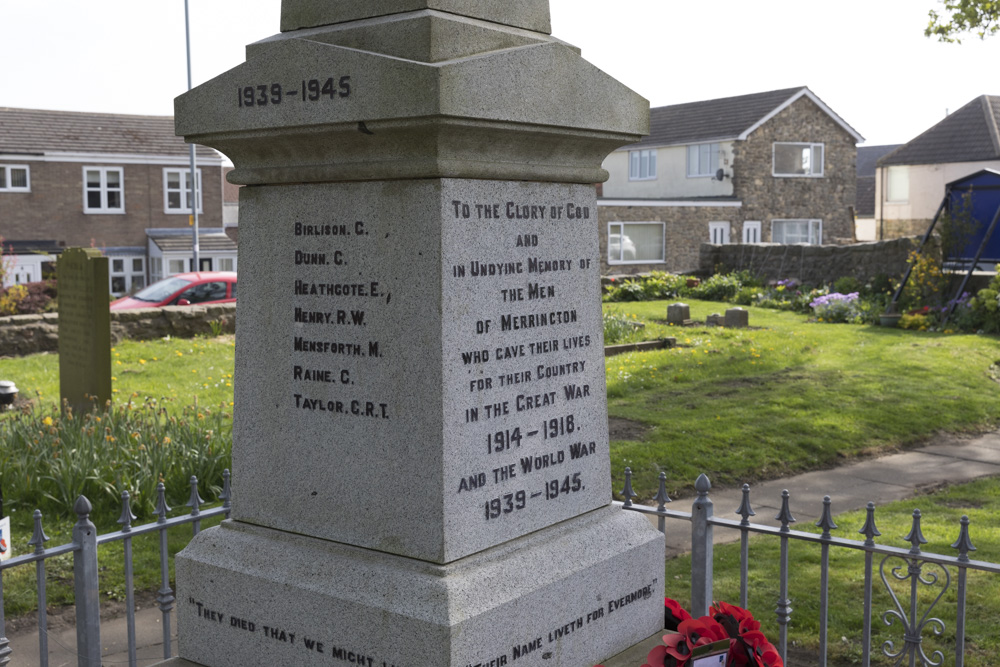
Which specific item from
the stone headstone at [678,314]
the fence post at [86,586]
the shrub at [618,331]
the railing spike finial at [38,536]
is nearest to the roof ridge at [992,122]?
the stone headstone at [678,314]

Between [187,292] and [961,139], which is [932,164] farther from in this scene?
[187,292]

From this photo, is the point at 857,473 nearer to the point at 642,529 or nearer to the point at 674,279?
the point at 642,529

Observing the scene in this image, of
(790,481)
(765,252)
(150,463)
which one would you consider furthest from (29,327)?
(765,252)

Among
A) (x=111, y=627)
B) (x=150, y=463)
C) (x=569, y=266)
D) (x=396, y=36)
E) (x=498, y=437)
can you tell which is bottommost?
(x=111, y=627)

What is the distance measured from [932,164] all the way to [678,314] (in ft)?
89.2

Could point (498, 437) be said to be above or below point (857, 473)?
above

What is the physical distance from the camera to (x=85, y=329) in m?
9.30

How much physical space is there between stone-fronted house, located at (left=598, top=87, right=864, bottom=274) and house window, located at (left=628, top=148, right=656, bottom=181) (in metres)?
0.04

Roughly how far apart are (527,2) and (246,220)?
1.23m

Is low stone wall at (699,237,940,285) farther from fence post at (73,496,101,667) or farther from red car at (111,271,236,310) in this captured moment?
fence post at (73,496,101,667)

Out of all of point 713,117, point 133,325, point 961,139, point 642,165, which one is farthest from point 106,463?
point 961,139

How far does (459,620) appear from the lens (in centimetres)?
286

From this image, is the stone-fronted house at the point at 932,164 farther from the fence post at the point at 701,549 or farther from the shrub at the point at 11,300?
the fence post at the point at 701,549

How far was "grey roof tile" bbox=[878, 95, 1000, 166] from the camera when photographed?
3953cm
